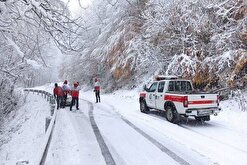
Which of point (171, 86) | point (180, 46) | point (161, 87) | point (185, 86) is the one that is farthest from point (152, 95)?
point (180, 46)

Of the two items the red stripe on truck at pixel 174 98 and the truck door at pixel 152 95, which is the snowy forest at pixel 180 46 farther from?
the red stripe on truck at pixel 174 98

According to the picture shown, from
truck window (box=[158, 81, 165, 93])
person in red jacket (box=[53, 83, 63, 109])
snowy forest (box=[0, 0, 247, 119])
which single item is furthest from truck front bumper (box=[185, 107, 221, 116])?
person in red jacket (box=[53, 83, 63, 109])

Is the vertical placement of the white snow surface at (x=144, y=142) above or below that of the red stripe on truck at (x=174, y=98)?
below

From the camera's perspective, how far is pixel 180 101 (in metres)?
11.9

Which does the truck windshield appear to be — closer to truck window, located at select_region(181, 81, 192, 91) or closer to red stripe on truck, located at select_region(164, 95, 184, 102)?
truck window, located at select_region(181, 81, 192, 91)

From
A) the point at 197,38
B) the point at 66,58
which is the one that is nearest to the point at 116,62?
the point at 197,38

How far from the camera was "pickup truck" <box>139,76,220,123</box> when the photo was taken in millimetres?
11711

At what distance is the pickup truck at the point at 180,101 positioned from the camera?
38.4ft

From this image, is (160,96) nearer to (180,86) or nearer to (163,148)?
(180,86)

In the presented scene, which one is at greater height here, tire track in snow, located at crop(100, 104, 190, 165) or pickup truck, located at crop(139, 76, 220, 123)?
pickup truck, located at crop(139, 76, 220, 123)

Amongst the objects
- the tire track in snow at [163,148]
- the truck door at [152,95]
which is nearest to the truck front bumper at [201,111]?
the tire track in snow at [163,148]

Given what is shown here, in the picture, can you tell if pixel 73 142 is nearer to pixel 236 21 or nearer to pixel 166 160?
pixel 166 160

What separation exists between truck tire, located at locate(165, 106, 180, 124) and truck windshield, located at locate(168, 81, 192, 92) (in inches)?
46.0

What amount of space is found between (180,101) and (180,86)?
2.15m
